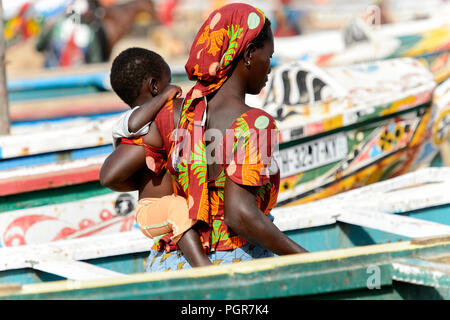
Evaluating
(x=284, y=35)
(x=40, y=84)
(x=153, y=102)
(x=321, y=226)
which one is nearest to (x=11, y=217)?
(x=321, y=226)

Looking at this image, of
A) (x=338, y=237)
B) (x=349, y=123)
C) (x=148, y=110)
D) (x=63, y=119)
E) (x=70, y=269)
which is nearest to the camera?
(x=148, y=110)

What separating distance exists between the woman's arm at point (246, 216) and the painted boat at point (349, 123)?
9.62 ft

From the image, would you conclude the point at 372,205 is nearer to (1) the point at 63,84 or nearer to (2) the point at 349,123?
(2) the point at 349,123

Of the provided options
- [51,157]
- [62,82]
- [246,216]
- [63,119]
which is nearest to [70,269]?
[246,216]

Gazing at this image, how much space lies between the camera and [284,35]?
17141 mm

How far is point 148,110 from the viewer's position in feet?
7.70

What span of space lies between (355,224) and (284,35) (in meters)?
13.8

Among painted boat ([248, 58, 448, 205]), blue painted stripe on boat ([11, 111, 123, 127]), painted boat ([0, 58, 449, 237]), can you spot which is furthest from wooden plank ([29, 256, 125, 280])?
blue painted stripe on boat ([11, 111, 123, 127])

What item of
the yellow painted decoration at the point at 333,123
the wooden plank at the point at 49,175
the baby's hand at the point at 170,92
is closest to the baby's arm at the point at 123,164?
the baby's hand at the point at 170,92

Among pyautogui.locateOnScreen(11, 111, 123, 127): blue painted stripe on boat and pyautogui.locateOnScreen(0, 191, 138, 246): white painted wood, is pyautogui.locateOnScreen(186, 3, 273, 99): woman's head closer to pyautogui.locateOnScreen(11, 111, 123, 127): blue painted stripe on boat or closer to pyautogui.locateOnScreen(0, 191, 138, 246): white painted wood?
pyautogui.locateOnScreen(0, 191, 138, 246): white painted wood

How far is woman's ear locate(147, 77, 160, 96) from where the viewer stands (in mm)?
2576

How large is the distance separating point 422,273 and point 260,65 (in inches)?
30.7

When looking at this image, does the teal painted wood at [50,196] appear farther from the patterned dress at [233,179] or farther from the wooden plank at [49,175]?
the patterned dress at [233,179]

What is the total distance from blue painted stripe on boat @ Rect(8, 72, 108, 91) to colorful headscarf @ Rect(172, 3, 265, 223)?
7.37 m
